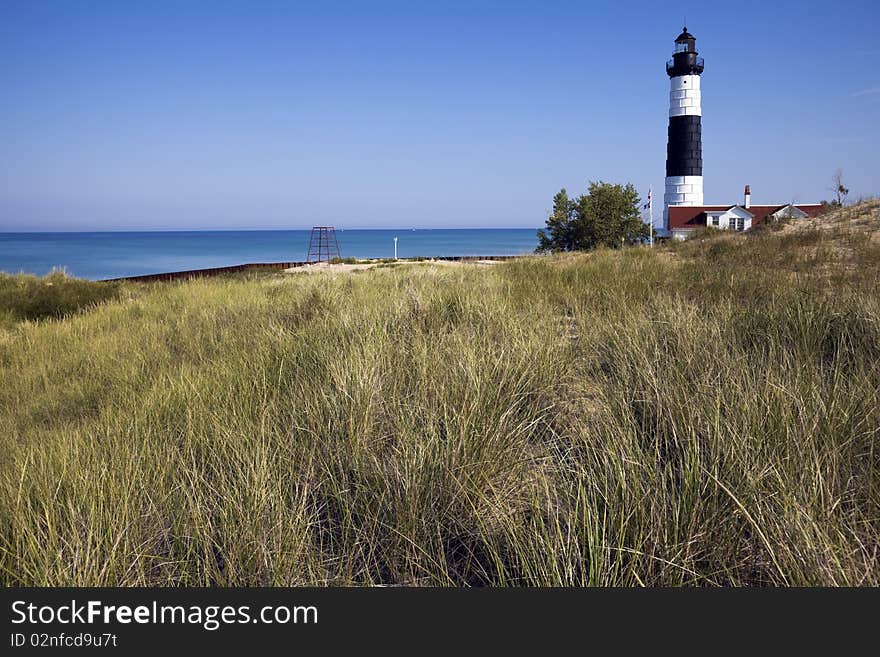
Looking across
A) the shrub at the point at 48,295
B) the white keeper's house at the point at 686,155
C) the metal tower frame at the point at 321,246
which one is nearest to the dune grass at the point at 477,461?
the shrub at the point at 48,295

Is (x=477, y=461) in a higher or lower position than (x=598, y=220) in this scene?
lower

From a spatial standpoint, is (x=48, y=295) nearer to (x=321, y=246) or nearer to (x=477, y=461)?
(x=477, y=461)

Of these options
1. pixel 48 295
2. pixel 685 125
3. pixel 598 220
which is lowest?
pixel 48 295

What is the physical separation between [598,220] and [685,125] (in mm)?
8996

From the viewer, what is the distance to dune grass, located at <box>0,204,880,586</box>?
5.67 ft

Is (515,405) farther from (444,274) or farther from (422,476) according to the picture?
(444,274)

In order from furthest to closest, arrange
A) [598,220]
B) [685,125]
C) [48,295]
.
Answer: [598,220] < [685,125] < [48,295]

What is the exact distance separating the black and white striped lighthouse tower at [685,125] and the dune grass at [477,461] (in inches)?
1505

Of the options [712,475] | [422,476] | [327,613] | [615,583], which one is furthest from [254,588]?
[712,475]

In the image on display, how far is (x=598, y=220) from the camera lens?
42406 mm

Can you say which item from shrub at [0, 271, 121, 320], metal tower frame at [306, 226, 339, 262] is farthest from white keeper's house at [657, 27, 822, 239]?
shrub at [0, 271, 121, 320]

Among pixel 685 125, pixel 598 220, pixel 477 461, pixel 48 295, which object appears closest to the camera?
pixel 477 461

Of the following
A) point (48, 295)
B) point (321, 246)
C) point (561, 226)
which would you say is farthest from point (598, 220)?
point (48, 295)

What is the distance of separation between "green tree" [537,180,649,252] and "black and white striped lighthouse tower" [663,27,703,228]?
4688 mm
